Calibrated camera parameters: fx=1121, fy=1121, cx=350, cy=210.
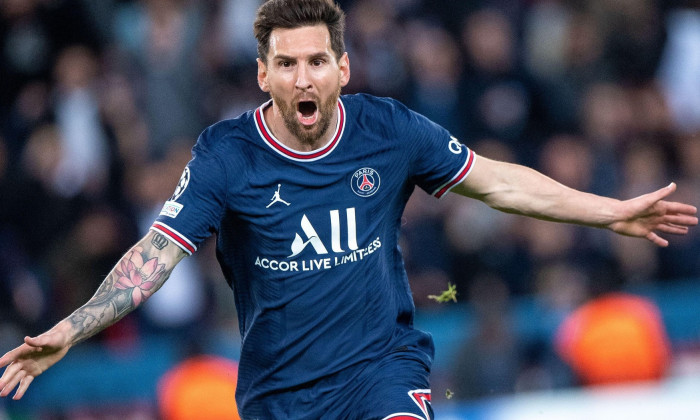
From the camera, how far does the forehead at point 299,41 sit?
5082 millimetres

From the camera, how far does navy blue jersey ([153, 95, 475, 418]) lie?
5105 mm

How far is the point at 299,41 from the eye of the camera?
5094 millimetres

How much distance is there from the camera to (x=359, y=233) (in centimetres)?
521

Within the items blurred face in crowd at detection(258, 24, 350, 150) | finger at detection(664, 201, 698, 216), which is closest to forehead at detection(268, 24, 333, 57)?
blurred face in crowd at detection(258, 24, 350, 150)

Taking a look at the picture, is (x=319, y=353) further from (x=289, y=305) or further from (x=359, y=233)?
(x=359, y=233)

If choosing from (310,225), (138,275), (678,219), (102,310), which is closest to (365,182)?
(310,225)

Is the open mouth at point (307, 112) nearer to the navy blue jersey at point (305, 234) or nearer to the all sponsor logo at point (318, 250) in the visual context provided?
the navy blue jersey at point (305, 234)

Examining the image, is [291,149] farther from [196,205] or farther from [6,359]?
[6,359]

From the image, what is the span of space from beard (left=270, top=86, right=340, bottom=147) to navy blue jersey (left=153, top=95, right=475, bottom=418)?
0.08 metres

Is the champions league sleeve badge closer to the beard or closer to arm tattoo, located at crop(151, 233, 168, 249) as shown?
arm tattoo, located at crop(151, 233, 168, 249)

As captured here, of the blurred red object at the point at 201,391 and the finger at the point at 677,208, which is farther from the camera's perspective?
the blurred red object at the point at 201,391

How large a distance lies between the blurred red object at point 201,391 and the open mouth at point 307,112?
153 inches

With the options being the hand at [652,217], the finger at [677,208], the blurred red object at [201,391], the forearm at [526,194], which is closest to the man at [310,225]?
the forearm at [526,194]

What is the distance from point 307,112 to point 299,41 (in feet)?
1.09
